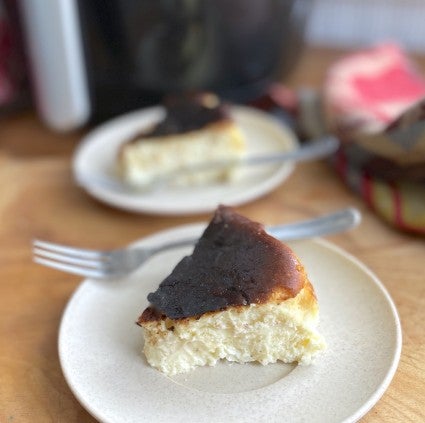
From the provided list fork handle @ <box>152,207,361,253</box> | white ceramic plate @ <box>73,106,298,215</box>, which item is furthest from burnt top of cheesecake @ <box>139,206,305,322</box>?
white ceramic plate @ <box>73,106,298,215</box>

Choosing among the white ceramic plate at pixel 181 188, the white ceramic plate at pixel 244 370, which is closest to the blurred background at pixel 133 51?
the white ceramic plate at pixel 181 188

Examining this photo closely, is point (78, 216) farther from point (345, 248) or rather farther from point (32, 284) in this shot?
point (345, 248)

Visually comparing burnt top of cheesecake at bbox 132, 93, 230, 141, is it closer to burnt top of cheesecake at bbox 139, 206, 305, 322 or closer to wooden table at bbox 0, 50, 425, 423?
wooden table at bbox 0, 50, 425, 423

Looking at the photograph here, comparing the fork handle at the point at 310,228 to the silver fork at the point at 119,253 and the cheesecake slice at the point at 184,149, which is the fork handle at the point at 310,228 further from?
the cheesecake slice at the point at 184,149

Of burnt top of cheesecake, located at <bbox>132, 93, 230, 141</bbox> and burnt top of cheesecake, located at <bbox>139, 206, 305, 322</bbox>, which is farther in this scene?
burnt top of cheesecake, located at <bbox>132, 93, 230, 141</bbox>

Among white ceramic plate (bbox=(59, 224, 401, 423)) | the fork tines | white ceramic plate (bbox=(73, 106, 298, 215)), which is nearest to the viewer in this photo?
white ceramic plate (bbox=(59, 224, 401, 423))

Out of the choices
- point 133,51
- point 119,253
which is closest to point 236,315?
point 119,253

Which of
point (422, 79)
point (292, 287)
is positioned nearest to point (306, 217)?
point (292, 287)
